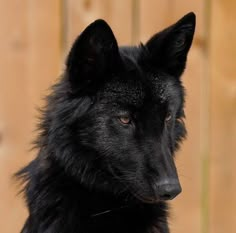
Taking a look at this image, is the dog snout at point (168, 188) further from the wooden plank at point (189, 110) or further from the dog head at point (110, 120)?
the wooden plank at point (189, 110)

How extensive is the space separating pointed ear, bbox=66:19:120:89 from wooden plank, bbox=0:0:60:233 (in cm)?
134

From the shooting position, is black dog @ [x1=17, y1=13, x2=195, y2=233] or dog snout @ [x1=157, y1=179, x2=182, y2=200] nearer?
dog snout @ [x1=157, y1=179, x2=182, y2=200]

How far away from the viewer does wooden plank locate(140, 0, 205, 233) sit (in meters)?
5.20

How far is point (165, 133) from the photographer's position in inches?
149

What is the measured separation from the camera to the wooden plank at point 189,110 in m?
5.20

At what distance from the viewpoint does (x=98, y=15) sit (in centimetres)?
514

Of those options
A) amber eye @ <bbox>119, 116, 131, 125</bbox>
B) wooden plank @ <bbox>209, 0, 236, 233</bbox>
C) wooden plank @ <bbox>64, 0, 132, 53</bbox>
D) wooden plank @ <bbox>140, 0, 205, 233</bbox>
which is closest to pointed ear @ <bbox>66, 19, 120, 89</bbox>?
amber eye @ <bbox>119, 116, 131, 125</bbox>

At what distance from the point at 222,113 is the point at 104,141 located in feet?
5.81

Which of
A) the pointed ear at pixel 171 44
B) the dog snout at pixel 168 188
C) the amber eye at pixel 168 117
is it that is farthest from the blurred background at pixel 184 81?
the dog snout at pixel 168 188

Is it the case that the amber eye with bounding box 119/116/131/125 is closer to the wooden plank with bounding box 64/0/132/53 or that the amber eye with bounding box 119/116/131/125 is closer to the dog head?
the dog head

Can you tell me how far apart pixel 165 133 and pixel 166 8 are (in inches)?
65.2

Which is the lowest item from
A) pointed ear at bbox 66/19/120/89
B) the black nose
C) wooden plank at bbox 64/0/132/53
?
the black nose

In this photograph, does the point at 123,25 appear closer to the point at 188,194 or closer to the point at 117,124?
the point at 188,194

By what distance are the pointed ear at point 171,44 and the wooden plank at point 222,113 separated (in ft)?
4.28
